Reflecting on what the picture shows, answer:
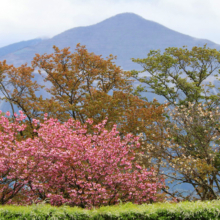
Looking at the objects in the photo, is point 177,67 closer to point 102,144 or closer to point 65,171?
point 102,144

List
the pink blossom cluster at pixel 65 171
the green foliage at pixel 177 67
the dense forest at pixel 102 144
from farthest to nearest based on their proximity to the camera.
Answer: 1. the green foliage at pixel 177 67
2. the dense forest at pixel 102 144
3. the pink blossom cluster at pixel 65 171

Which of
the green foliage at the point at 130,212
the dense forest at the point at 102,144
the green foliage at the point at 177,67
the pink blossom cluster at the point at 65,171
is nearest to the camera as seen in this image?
the green foliage at the point at 130,212

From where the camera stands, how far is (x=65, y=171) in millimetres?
12859

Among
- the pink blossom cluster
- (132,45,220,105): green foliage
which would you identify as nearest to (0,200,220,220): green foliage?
the pink blossom cluster

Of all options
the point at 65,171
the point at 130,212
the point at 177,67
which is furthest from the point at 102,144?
the point at 177,67

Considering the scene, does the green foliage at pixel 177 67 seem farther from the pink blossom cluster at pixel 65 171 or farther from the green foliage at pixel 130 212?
the green foliage at pixel 130 212

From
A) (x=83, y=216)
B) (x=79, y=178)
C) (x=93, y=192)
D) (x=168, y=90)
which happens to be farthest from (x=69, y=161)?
(x=168, y=90)

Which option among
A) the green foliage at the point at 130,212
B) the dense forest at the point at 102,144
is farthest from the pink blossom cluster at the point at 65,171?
the green foliage at the point at 130,212

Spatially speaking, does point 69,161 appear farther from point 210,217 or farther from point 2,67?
point 2,67

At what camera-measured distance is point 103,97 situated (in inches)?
934

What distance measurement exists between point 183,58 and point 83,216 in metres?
24.1

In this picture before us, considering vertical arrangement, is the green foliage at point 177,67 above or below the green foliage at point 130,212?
above

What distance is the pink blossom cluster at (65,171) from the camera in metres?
12.4

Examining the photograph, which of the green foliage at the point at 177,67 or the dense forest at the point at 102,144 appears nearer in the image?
the dense forest at the point at 102,144
